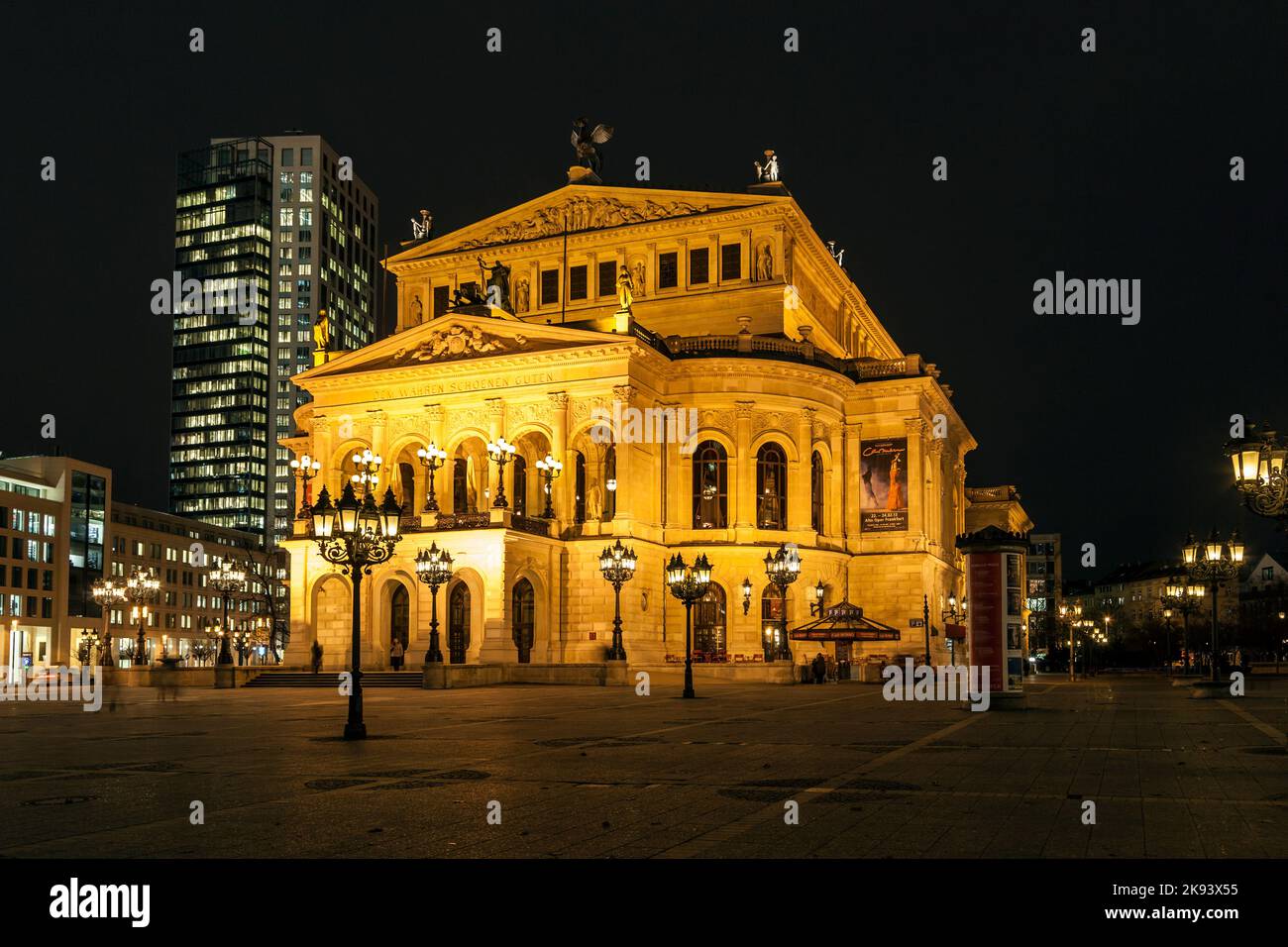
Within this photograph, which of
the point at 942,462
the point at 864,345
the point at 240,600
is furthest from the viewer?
the point at 240,600

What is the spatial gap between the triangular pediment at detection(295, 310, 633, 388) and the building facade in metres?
0.13

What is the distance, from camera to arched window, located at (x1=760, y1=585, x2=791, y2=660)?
2662 inches

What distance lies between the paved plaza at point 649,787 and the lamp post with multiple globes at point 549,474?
3507cm

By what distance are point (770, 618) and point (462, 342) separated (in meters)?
21.2

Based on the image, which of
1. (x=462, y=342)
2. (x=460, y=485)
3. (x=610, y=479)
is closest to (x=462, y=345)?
(x=462, y=342)

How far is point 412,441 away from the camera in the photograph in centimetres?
6962

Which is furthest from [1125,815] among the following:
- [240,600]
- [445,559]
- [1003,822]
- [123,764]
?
[240,600]

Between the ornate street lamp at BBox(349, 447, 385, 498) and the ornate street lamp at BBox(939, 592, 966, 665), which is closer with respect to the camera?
the ornate street lamp at BBox(349, 447, 385, 498)

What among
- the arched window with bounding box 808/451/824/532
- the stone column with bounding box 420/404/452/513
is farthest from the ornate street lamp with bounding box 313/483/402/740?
the arched window with bounding box 808/451/824/532

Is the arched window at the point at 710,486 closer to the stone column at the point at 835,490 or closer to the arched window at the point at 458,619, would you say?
the stone column at the point at 835,490

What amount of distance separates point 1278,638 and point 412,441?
95.8 meters

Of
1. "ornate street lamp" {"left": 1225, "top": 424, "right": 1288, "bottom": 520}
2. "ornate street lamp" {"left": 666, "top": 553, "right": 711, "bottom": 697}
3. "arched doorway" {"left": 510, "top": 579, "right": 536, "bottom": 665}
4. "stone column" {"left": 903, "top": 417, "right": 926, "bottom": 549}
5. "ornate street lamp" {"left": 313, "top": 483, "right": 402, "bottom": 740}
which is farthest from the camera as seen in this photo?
"stone column" {"left": 903, "top": 417, "right": 926, "bottom": 549}
